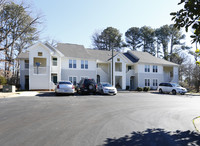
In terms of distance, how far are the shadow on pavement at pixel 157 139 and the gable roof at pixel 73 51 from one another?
78.3ft

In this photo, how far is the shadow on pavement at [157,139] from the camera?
4266mm

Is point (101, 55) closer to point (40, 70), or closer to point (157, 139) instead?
point (40, 70)

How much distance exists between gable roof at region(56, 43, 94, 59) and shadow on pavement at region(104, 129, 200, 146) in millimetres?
23861

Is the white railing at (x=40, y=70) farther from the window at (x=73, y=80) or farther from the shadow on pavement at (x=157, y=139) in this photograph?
the shadow on pavement at (x=157, y=139)

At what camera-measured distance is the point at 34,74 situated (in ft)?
77.1

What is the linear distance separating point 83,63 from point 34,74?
8.77 meters

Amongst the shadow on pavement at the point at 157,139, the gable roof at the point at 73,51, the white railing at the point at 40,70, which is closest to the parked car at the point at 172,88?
the gable roof at the point at 73,51

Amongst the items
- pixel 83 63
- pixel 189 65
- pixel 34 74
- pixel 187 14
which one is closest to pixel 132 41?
pixel 189 65

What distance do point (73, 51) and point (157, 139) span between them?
86.3 feet

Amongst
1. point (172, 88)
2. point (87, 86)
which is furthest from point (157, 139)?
point (172, 88)

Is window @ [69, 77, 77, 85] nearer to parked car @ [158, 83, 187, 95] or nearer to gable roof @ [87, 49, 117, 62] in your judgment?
gable roof @ [87, 49, 117, 62]

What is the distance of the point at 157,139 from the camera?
4625mm

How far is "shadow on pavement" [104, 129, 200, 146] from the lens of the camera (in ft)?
14.0

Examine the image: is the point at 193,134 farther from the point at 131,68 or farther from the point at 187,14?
the point at 131,68
